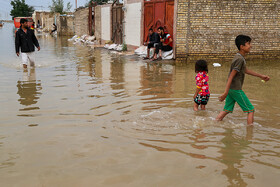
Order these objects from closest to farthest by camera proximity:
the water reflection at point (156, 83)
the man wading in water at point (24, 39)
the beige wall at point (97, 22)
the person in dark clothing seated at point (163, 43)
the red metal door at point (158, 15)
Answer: the water reflection at point (156, 83)
the man wading in water at point (24, 39)
the person in dark clothing seated at point (163, 43)
the red metal door at point (158, 15)
the beige wall at point (97, 22)

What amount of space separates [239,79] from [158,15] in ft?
33.7

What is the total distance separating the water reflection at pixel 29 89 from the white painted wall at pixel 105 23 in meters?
12.6

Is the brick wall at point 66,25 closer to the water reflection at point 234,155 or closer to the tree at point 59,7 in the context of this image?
the tree at point 59,7

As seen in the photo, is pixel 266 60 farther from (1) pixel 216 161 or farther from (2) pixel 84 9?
(2) pixel 84 9

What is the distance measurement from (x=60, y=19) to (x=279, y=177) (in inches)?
1570

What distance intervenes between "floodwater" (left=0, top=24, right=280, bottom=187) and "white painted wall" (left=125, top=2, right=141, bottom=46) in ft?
29.5

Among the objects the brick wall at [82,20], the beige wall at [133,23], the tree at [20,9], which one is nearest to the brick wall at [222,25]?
the beige wall at [133,23]

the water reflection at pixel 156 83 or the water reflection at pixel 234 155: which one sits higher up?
the water reflection at pixel 156 83

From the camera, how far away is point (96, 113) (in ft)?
17.6

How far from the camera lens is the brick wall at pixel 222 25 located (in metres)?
12.4

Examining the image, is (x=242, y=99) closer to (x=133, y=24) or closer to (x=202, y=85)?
(x=202, y=85)

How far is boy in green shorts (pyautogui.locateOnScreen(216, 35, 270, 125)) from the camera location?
169 inches

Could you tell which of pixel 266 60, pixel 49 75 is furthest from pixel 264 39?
pixel 49 75

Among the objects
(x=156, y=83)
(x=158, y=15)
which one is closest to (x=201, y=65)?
(x=156, y=83)
